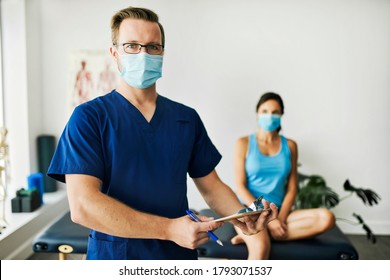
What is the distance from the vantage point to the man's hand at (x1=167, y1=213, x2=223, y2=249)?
0.87 metres

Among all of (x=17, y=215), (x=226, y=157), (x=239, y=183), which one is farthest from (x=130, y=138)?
(x=17, y=215)

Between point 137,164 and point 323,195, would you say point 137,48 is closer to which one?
point 137,164

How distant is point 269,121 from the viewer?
1584mm

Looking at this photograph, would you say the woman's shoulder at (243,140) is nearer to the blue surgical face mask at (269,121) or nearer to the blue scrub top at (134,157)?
the blue surgical face mask at (269,121)

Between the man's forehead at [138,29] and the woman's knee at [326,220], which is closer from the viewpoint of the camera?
the man's forehead at [138,29]

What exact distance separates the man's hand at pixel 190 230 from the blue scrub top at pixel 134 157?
101mm

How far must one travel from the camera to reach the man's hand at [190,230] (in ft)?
2.85

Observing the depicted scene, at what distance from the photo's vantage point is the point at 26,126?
4.32ft

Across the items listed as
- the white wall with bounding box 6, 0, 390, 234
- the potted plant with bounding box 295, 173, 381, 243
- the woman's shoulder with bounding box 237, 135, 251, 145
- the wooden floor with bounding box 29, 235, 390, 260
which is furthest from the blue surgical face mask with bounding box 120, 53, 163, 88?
the potted plant with bounding box 295, 173, 381, 243

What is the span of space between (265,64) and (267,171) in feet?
1.52

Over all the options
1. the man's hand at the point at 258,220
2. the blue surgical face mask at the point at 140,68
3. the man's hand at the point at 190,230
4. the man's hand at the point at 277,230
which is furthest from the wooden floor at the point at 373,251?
the blue surgical face mask at the point at 140,68

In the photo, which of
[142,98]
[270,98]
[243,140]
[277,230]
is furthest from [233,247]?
[142,98]
